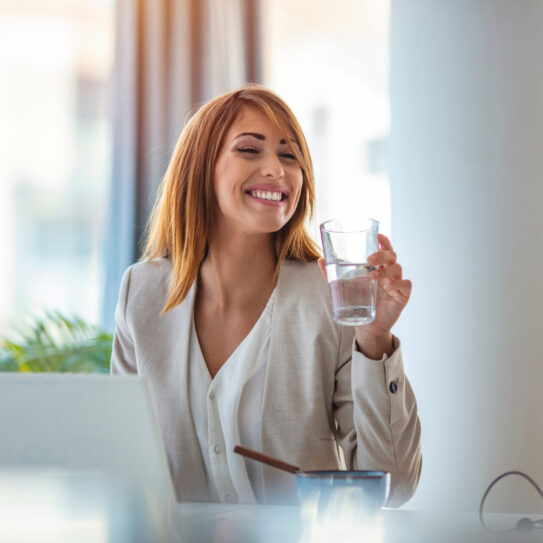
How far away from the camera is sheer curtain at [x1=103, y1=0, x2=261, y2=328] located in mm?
3293

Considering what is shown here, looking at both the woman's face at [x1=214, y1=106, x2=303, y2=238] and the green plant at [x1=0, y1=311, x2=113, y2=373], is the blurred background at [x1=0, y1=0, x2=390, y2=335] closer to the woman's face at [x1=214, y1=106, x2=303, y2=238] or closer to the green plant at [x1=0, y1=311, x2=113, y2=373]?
the green plant at [x1=0, y1=311, x2=113, y2=373]

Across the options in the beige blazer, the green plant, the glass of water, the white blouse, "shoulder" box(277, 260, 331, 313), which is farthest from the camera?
the green plant

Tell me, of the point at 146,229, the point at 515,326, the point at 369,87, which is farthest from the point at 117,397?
the point at 369,87

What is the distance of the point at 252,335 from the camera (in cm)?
162

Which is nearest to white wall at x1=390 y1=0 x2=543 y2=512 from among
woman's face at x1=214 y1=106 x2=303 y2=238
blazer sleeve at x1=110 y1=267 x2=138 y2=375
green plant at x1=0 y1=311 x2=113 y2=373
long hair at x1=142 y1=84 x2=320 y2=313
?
long hair at x1=142 y1=84 x2=320 y2=313

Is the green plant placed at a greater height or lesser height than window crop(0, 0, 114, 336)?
lesser

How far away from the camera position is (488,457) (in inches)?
70.5

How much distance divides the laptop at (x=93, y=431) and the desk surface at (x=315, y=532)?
8 centimetres

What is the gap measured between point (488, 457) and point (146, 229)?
5.69ft

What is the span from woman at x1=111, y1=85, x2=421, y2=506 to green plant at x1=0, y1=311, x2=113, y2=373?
1.20m

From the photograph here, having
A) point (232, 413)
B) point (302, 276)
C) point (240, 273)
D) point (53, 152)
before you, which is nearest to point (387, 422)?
point (232, 413)

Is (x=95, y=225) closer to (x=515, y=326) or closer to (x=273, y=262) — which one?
(x=273, y=262)

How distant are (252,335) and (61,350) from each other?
1.53m

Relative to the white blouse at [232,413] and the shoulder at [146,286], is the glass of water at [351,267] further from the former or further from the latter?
the shoulder at [146,286]
